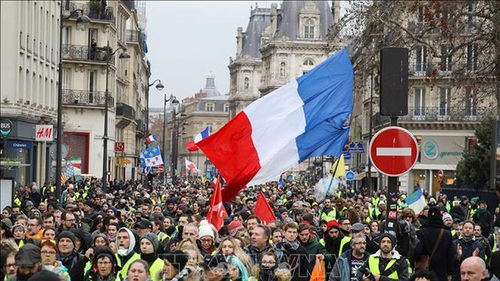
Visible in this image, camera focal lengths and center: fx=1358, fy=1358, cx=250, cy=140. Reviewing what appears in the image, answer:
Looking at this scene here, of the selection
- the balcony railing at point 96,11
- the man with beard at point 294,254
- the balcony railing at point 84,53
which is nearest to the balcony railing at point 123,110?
the balcony railing at point 96,11

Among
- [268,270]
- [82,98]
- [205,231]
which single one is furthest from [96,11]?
[268,270]

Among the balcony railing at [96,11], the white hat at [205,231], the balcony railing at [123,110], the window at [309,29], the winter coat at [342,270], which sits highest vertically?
the window at [309,29]

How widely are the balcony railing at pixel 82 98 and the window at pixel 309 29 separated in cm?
9401

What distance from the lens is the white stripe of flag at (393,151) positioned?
1263 cm

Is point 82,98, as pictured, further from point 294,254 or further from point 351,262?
point 351,262

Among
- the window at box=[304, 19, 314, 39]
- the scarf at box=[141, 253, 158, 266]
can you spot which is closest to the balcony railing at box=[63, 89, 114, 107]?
the scarf at box=[141, 253, 158, 266]

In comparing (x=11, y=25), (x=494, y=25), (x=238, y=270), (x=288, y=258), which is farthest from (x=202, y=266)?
(x=11, y=25)

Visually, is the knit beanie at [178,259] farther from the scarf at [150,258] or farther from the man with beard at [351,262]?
the man with beard at [351,262]

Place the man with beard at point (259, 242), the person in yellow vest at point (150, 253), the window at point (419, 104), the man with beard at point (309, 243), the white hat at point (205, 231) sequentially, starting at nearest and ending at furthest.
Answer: the person in yellow vest at point (150, 253)
the man with beard at point (259, 242)
the white hat at point (205, 231)
the man with beard at point (309, 243)
the window at point (419, 104)

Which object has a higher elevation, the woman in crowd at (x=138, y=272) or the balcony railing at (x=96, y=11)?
the balcony railing at (x=96, y=11)

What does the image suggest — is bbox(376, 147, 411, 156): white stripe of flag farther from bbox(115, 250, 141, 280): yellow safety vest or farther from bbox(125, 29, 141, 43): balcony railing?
bbox(125, 29, 141, 43): balcony railing

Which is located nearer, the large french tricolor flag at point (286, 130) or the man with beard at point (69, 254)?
the man with beard at point (69, 254)

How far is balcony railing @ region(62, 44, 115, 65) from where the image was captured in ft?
233

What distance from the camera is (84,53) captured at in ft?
235
